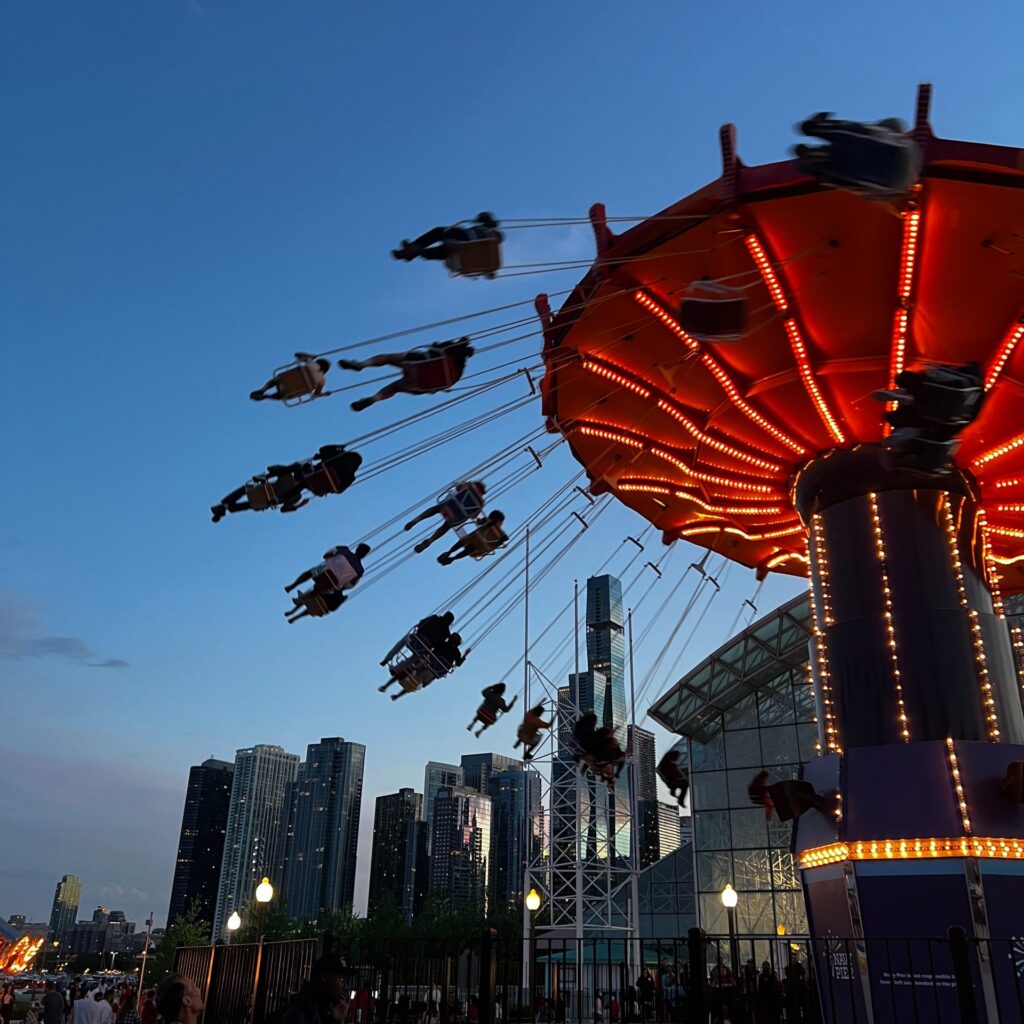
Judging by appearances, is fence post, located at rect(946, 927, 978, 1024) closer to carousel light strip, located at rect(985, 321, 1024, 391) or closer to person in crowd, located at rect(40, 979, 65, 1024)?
carousel light strip, located at rect(985, 321, 1024, 391)

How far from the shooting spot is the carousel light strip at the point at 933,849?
1069 centimetres

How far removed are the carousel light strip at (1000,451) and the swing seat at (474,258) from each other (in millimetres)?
8424

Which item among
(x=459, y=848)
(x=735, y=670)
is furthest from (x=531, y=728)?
(x=459, y=848)

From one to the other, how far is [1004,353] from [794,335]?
287 centimetres

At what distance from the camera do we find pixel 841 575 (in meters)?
13.4

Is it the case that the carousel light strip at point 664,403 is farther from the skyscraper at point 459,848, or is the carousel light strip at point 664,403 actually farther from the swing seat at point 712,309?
the skyscraper at point 459,848

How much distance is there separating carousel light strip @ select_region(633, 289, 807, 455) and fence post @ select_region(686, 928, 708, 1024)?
7466 mm

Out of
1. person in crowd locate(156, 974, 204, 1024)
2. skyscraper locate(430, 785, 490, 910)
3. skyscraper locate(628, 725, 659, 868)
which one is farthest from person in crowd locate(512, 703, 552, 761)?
skyscraper locate(430, 785, 490, 910)

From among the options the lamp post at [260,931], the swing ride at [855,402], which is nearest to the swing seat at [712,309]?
the swing ride at [855,402]

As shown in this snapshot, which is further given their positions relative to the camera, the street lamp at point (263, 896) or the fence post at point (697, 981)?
the street lamp at point (263, 896)

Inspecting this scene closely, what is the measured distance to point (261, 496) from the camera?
13680 millimetres

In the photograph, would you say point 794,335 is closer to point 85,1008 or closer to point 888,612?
point 888,612

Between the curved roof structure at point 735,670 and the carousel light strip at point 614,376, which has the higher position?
the curved roof structure at point 735,670

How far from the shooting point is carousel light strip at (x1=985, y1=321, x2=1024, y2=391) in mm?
12570
